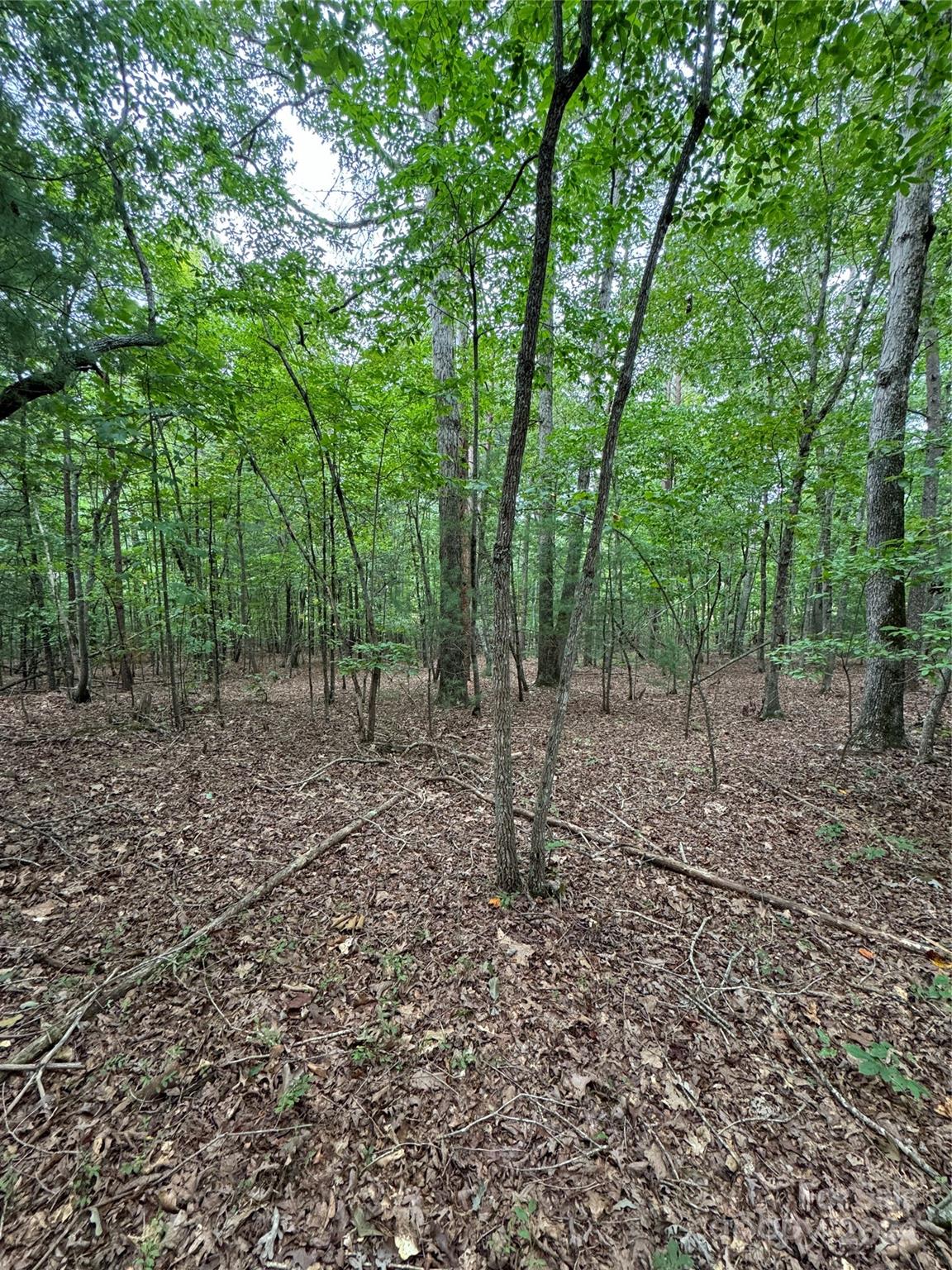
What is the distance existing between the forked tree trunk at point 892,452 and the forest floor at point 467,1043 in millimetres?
1296

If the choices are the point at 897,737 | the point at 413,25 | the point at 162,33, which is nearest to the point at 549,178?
the point at 413,25

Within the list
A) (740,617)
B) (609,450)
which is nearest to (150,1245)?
(609,450)

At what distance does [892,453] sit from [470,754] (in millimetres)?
6262

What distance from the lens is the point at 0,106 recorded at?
3.54m

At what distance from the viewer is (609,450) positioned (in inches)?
120

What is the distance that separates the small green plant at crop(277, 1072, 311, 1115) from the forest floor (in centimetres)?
1

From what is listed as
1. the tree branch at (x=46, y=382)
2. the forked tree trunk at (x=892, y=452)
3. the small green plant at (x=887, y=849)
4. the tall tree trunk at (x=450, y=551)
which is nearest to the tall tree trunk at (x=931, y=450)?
the forked tree trunk at (x=892, y=452)

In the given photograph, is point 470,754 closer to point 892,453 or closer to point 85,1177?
point 85,1177

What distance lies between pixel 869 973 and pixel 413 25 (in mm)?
7113

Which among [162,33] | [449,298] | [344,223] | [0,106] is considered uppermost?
[344,223]

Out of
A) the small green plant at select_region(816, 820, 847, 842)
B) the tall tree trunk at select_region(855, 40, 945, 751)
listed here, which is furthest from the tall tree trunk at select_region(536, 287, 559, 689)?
the small green plant at select_region(816, 820, 847, 842)

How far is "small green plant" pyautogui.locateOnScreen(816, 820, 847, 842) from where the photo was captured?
432 centimetres

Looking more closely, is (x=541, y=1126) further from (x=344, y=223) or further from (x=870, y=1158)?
(x=344, y=223)

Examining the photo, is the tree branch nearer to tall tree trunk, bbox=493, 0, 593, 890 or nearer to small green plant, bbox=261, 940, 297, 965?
tall tree trunk, bbox=493, 0, 593, 890
